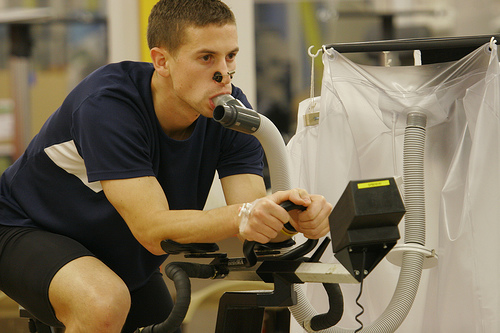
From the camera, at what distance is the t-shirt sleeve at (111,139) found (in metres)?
1.33

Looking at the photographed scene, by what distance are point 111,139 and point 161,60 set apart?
0.28m

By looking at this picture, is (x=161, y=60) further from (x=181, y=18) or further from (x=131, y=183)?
(x=131, y=183)

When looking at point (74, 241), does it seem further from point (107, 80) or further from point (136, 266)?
point (107, 80)

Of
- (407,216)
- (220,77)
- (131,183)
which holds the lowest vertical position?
(407,216)

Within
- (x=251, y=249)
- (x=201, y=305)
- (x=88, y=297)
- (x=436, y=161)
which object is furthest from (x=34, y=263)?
(x=201, y=305)

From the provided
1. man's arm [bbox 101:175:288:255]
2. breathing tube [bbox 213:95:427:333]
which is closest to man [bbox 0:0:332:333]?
man's arm [bbox 101:175:288:255]

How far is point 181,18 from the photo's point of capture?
144cm

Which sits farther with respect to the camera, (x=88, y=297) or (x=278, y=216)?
(x=88, y=297)

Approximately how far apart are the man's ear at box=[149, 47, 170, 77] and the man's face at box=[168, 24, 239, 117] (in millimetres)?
70

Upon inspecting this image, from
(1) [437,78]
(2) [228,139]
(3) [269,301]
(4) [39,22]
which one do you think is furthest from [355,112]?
(4) [39,22]

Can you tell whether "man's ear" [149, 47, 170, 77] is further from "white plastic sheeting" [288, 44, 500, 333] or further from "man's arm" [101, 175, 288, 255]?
"white plastic sheeting" [288, 44, 500, 333]

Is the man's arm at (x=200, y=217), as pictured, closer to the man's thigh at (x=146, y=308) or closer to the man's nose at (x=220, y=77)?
the man's nose at (x=220, y=77)

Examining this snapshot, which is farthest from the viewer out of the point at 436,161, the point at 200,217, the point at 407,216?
the point at 436,161

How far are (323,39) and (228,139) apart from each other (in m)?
2.00
